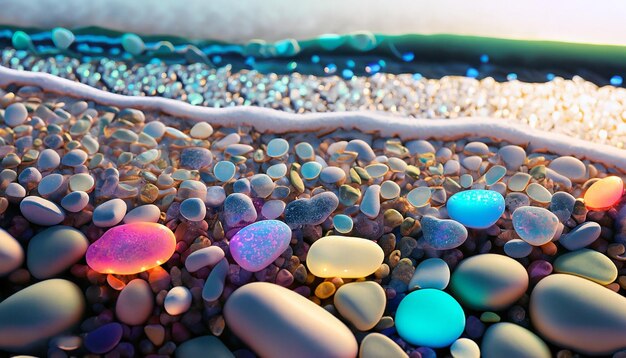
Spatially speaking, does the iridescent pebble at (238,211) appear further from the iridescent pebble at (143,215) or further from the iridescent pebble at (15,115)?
the iridescent pebble at (15,115)

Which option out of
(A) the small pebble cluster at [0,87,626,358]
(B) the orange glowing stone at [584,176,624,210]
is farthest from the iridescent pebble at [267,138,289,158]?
(B) the orange glowing stone at [584,176,624,210]

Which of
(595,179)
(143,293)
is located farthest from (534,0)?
(143,293)

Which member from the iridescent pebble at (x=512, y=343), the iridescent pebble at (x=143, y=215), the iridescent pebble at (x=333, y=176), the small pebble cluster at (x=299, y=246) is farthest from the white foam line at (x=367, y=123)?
A: the iridescent pebble at (x=512, y=343)

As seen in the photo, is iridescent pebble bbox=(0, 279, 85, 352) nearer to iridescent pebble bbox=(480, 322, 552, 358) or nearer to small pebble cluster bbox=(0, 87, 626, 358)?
small pebble cluster bbox=(0, 87, 626, 358)

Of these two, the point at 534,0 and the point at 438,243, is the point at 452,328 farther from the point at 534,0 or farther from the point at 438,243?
the point at 534,0

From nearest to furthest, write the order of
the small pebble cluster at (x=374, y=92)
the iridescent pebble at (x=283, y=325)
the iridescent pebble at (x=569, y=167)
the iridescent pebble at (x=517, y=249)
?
the iridescent pebble at (x=283, y=325), the iridescent pebble at (x=517, y=249), the iridescent pebble at (x=569, y=167), the small pebble cluster at (x=374, y=92)

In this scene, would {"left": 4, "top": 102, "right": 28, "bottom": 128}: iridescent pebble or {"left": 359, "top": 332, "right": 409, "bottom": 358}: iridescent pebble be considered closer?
{"left": 359, "top": 332, "right": 409, "bottom": 358}: iridescent pebble
